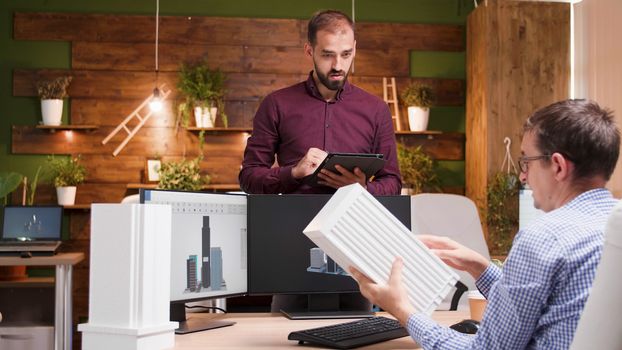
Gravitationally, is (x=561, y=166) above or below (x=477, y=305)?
above

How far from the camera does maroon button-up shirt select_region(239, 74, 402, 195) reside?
2943 mm

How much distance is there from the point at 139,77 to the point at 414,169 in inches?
90.9

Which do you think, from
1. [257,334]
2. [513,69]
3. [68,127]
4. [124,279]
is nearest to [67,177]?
[68,127]

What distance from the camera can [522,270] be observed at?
145cm

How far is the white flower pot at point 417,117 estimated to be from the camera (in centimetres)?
667

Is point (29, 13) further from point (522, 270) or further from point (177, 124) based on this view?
point (522, 270)

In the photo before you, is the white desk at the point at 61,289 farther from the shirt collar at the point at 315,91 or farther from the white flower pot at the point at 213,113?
the shirt collar at the point at 315,91

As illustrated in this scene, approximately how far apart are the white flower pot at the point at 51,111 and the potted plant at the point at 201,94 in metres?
0.92

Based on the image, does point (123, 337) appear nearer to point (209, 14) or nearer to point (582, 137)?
point (582, 137)

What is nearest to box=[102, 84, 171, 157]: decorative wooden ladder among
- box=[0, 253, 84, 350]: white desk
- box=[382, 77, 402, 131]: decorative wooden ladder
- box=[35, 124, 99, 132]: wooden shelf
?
box=[35, 124, 99, 132]: wooden shelf

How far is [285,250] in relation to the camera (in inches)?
99.2

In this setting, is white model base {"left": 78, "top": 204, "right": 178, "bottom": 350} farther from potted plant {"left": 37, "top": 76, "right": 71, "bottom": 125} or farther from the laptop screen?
potted plant {"left": 37, "top": 76, "right": 71, "bottom": 125}

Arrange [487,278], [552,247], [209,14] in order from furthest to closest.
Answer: [209,14]
[487,278]
[552,247]

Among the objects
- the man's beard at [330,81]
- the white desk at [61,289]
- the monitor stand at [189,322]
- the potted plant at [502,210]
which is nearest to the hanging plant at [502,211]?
the potted plant at [502,210]
